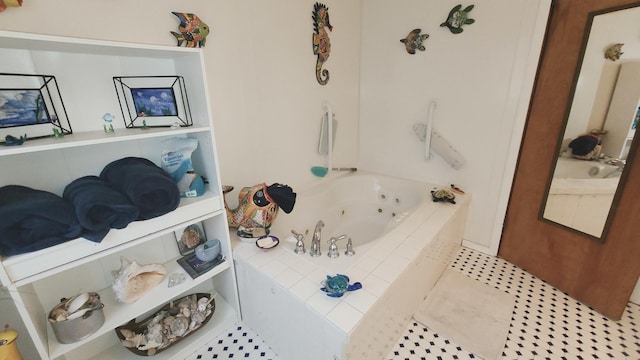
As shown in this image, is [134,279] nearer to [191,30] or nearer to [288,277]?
[288,277]

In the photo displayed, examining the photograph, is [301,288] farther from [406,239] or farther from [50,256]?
[50,256]

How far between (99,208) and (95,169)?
368 millimetres

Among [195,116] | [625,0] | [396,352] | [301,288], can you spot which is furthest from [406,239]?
[625,0]

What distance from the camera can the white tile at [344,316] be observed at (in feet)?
3.21

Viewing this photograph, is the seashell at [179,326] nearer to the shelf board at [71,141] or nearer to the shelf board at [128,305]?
the shelf board at [128,305]

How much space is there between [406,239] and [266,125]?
1169 millimetres

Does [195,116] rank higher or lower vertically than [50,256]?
higher

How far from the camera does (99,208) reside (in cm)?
91

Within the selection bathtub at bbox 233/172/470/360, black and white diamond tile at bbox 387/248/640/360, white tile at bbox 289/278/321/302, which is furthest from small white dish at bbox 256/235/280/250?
black and white diamond tile at bbox 387/248/640/360

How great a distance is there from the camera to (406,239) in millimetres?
1536

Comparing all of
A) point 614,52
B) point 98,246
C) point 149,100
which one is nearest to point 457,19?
point 614,52

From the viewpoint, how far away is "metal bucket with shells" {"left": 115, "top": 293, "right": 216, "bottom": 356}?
1261 millimetres

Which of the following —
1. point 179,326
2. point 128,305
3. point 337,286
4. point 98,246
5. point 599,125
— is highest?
point 599,125

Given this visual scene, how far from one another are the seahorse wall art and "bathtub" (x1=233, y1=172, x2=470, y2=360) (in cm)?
100
